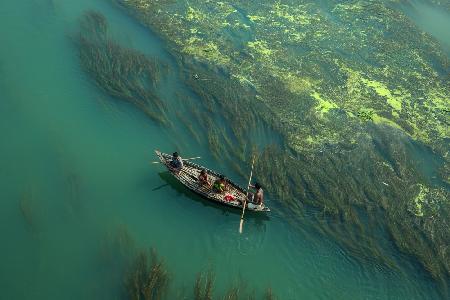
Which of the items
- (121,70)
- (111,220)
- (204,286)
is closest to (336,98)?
(121,70)

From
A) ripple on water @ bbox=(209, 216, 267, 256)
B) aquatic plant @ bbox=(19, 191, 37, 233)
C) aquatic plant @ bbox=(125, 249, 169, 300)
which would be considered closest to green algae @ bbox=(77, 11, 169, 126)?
ripple on water @ bbox=(209, 216, 267, 256)

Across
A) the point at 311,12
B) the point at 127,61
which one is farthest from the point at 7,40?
the point at 311,12

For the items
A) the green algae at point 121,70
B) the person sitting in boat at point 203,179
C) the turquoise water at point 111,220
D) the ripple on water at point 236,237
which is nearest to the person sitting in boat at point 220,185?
the person sitting in boat at point 203,179

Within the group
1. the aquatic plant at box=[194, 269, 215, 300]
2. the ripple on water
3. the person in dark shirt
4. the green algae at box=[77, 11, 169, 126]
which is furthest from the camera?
the green algae at box=[77, 11, 169, 126]

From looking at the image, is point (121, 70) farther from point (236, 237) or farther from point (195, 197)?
point (236, 237)

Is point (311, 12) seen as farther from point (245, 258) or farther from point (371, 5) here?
point (245, 258)

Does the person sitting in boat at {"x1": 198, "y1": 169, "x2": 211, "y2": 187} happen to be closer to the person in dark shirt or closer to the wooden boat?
the wooden boat
